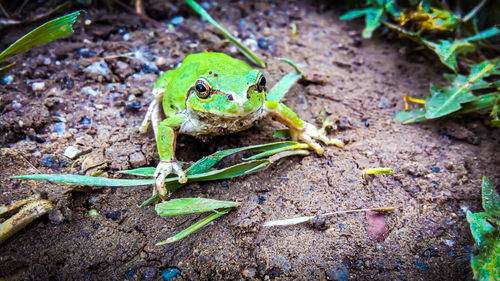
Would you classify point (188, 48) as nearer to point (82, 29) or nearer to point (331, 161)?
point (82, 29)

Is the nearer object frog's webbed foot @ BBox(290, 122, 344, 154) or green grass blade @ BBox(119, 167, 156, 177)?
green grass blade @ BBox(119, 167, 156, 177)

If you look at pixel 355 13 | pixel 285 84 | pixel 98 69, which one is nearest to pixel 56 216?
pixel 98 69

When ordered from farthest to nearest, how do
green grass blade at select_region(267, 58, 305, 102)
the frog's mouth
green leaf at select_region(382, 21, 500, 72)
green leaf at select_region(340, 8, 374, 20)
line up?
green leaf at select_region(340, 8, 374, 20), green leaf at select_region(382, 21, 500, 72), green grass blade at select_region(267, 58, 305, 102), the frog's mouth

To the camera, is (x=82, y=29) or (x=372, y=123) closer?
(x=372, y=123)

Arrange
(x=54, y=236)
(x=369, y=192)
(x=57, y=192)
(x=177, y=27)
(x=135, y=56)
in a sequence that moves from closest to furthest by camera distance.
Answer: (x=54, y=236)
(x=57, y=192)
(x=369, y=192)
(x=135, y=56)
(x=177, y=27)

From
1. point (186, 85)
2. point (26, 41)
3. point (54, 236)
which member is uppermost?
point (26, 41)

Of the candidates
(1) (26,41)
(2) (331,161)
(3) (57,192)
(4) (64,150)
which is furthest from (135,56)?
(2) (331,161)

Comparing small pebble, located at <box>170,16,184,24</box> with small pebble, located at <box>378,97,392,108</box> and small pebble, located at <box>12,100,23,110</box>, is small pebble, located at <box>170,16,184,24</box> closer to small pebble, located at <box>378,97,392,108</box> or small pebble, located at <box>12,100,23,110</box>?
small pebble, located at <box>12,100,23,110</box>

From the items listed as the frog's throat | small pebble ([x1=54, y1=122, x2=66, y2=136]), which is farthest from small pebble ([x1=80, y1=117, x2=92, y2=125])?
the frog's throat
